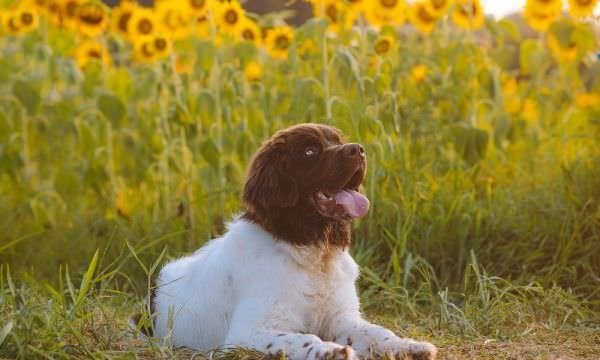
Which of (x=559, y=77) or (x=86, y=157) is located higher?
(x=559, y=77)

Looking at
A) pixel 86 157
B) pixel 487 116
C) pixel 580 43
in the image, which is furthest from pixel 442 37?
pixel 86 157

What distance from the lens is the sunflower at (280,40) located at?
6.34 meters

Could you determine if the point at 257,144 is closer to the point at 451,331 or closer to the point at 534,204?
the point at 534,204

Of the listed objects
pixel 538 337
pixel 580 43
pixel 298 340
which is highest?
pixel 580 43

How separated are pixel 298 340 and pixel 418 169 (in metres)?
2.57

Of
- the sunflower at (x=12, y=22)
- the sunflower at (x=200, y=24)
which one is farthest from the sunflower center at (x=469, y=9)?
the sunflower at (x=12, y=22)

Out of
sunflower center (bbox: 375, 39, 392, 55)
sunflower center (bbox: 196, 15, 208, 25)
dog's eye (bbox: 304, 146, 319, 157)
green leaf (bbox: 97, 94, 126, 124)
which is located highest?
sunflower center (bbox: 196, 15, 208, 25)

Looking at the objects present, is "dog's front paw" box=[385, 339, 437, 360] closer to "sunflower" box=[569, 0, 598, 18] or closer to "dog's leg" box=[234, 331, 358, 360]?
"dog's leg" box=[234, 331, 358, 360]

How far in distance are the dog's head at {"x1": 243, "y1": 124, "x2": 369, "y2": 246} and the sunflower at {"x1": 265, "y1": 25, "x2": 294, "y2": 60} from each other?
8.60 ft

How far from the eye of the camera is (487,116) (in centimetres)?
710

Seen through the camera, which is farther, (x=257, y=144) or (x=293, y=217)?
(x=257, y=144)

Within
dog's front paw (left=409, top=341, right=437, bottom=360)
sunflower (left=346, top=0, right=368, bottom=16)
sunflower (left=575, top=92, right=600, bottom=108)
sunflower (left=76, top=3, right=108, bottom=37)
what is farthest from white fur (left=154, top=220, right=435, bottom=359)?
sunflower (left=575, top=92, right=600, bottom=108)

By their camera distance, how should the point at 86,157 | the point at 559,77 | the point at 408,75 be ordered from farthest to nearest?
the point at 559,77 < the point at 86,157 < the point at 408,75

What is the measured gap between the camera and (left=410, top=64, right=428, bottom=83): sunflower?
6441mm
